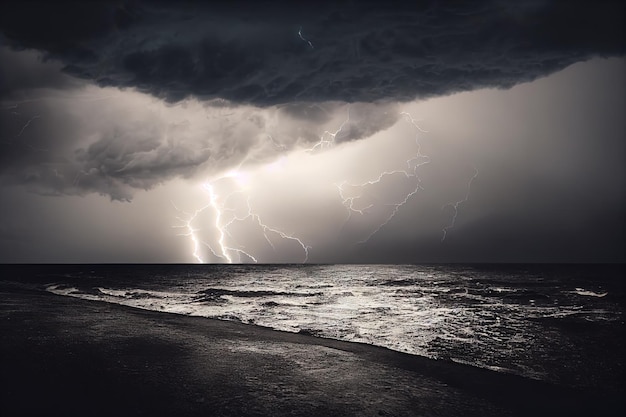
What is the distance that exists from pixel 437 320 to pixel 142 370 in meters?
14.8

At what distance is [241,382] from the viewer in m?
7.77

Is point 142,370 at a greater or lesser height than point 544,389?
greater

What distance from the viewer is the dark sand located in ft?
21.0

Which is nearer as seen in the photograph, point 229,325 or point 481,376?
point 481,376

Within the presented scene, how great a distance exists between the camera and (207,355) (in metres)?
10.0

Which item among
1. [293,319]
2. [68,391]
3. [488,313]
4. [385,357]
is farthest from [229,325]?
[488,313]

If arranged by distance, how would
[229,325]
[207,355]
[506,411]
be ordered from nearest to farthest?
Result: [506,411], [207,355], [229,325]

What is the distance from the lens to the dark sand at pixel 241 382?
6414 millimetres

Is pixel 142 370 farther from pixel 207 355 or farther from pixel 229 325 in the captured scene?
pixel 229 325

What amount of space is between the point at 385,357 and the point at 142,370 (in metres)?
6.29

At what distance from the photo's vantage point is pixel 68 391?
6.68 meters

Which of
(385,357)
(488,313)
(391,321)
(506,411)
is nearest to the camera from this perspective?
(506,411)

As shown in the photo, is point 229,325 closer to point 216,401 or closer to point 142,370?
point 142,370

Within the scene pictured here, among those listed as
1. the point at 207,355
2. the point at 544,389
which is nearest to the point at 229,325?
the point at 207,355
